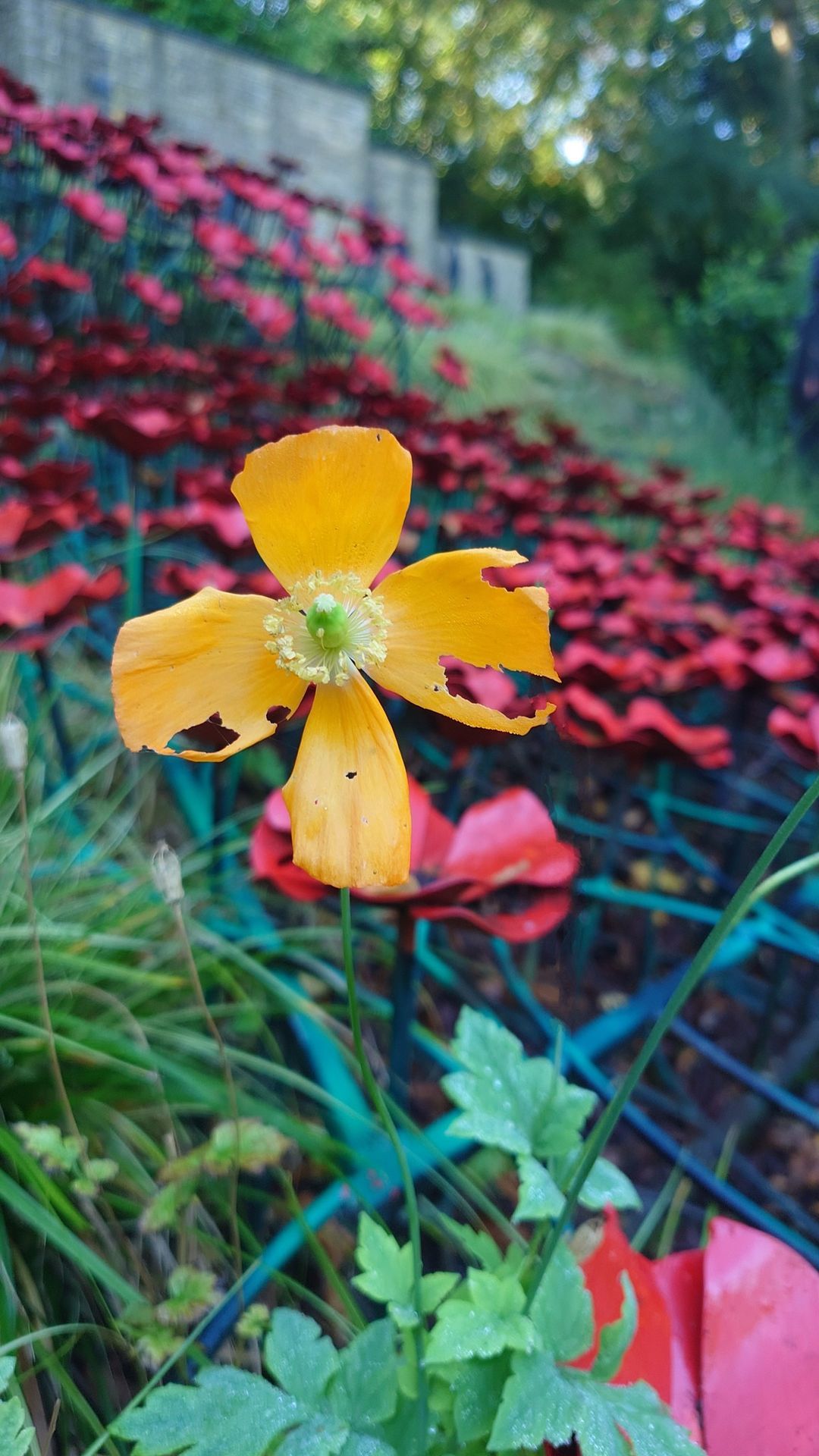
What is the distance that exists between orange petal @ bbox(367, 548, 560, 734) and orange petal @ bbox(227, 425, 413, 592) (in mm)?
25

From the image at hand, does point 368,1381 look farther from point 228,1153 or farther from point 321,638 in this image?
point 321,638

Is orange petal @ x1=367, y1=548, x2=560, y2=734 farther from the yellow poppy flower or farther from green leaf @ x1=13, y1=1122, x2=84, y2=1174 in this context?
green leaf @ x1=13, y1=1122, x2=84, y2=1174

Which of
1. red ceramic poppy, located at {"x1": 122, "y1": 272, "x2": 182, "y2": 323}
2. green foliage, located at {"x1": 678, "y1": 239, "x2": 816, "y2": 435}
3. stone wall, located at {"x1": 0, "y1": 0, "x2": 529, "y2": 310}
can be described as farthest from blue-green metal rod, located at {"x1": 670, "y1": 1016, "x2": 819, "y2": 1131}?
stone wall, located at {"x1": 0, "y1": 0, "x2": 529, "y2": 310}

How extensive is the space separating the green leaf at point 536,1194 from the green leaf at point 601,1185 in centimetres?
2

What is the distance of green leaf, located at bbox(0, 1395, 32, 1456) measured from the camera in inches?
18.2

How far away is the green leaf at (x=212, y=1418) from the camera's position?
1.58ft

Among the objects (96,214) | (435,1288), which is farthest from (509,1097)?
(96,214)

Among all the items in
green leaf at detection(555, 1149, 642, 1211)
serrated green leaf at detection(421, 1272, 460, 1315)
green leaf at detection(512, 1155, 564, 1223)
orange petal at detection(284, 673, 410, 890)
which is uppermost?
orange petal at detection(284, 673, 410, 890)

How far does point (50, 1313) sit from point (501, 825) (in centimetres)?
58

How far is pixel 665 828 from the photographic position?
1527mm

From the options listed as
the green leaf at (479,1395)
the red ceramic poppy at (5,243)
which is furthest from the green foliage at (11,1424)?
the red ceramic poppy at (5,243)

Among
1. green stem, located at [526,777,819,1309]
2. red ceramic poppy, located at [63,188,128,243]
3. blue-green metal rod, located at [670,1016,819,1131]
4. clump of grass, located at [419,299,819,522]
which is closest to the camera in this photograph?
green stem, located at [526,777,819,1309]

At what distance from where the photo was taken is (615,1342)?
519 mm

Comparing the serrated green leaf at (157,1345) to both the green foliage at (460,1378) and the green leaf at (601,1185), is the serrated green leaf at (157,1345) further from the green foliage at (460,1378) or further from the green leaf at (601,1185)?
the green leaf at (601,1185)
